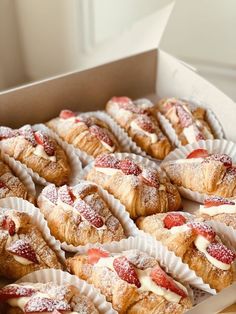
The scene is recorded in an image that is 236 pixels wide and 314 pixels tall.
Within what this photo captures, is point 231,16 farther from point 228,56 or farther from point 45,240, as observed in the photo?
point 45,240

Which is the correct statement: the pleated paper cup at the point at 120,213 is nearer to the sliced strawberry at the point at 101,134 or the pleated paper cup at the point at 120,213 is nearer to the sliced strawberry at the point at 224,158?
the sliced strawberry at the point at 101,134

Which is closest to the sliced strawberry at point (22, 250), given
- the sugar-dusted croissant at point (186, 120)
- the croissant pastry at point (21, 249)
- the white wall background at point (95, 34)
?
the croissant pastry at point (21, 249)

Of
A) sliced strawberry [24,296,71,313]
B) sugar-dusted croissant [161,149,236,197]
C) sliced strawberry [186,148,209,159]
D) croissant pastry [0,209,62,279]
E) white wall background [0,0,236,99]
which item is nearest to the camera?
sliced strawberry [24,296,71,313]

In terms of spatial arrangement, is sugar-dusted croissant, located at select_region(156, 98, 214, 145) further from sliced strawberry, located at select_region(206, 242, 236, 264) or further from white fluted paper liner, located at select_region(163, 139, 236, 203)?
sliced strawberry, located at select_region(206, 242, 236, 264)

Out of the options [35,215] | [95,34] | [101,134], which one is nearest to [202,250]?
[35,215]

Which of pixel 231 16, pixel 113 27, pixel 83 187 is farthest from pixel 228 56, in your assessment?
pixel 83 187

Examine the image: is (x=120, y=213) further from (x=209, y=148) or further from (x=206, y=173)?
(x=209, y=148)

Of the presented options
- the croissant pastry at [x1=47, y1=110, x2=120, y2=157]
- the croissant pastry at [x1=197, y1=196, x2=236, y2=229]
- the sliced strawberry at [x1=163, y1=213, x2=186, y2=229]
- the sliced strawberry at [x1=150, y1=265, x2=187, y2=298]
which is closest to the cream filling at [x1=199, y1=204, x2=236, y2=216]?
the croissant pastry at [x1=197, y1=196, x2=236, y2=229]
